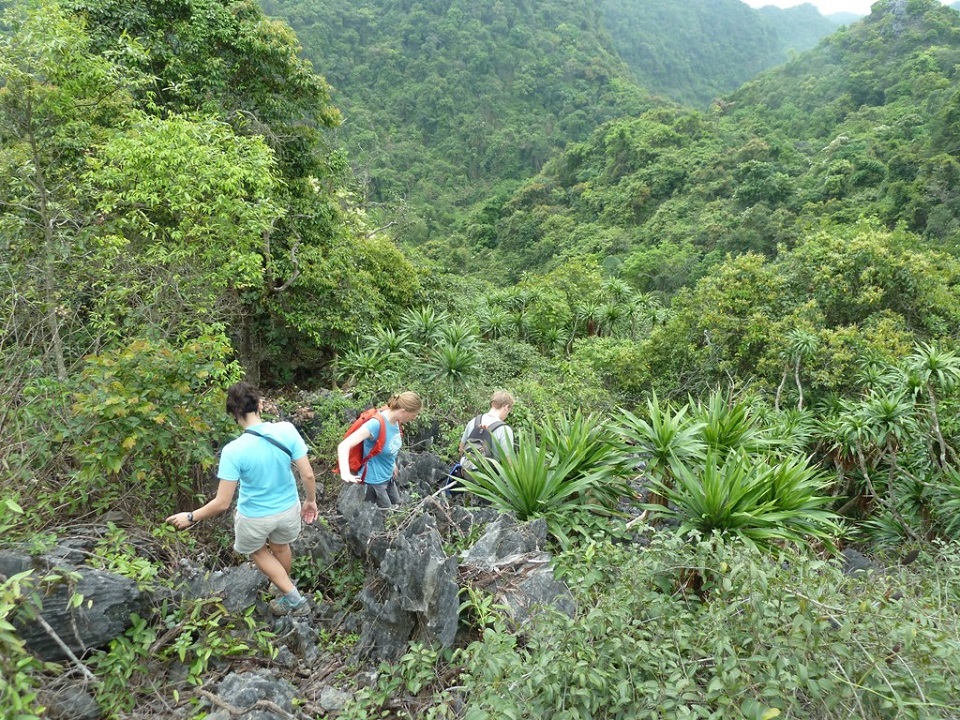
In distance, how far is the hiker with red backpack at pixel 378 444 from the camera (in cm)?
395

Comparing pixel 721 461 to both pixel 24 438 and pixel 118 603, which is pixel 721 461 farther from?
pixel 24 438

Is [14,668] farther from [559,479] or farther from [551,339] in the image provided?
[551,339]

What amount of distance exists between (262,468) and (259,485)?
4.1 inches

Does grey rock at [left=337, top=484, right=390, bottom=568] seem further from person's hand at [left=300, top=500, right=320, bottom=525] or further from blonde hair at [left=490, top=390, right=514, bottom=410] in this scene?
blonde hair at [left=490, top=390, right=514, bottom=410]

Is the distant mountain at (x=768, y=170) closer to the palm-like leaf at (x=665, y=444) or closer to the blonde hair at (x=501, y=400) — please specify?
the palm-like leaf at (x=665, y=444)

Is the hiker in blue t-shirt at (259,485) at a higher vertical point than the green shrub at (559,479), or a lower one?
higher

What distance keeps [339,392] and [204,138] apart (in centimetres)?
303

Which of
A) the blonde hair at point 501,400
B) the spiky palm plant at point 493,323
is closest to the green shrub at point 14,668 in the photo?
the blonde hair at point 501,400

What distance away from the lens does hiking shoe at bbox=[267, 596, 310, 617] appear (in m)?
3.39

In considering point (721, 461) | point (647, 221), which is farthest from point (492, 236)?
point (721, 461)

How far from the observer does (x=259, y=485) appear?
10.3 ft

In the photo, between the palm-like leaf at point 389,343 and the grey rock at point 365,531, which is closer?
the grey rock at point 365,531

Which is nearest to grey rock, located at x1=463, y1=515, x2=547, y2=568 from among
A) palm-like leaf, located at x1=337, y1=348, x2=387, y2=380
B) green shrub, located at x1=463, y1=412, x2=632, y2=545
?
green shrub, located at x1=463, y1=412, x2=632, y2=545

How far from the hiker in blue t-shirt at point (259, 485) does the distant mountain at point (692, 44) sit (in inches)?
3156
